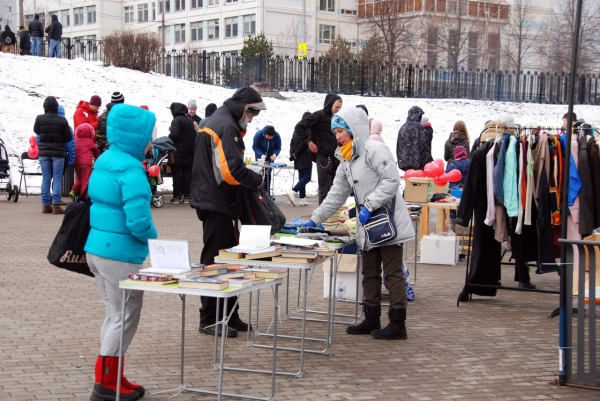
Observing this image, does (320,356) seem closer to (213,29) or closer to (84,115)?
(84,115)

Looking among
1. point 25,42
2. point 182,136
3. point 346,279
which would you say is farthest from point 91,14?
point 346,279

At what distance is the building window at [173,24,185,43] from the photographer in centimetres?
7879

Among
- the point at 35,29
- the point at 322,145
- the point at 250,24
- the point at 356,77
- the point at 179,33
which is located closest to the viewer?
the point at 322,145

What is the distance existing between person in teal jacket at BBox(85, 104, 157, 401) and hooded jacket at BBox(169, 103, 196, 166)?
12486mm

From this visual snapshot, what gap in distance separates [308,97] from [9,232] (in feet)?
77.2

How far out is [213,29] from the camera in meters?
75.6

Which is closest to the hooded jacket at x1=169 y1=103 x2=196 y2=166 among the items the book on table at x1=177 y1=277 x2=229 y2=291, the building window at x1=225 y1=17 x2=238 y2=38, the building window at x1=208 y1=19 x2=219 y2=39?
the book on table at x1=177 y1=277 x2=229 y2=291

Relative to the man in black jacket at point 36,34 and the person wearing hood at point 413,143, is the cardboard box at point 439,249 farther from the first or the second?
the man in black jacket at point 36,34

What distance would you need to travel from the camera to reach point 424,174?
11.3 metres

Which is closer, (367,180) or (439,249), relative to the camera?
(367,180)

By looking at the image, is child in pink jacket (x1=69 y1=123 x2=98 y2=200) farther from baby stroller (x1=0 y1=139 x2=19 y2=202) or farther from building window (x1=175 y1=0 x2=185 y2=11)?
building window (x1=175 y1=0 x2=185 y2=11)

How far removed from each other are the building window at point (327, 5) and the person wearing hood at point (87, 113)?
5830cm

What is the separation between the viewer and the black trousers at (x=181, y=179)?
18516 mm

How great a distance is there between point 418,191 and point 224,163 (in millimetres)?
4534
